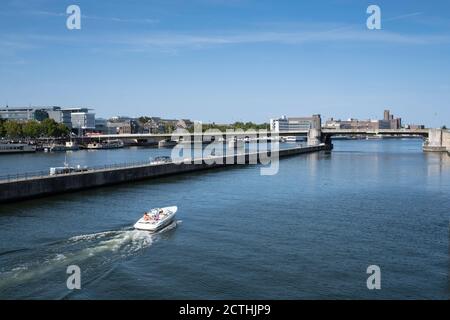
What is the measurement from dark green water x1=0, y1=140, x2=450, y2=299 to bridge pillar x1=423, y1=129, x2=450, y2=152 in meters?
94.2

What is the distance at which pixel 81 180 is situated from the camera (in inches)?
2183

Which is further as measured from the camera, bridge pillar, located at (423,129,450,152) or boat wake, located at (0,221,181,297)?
bridge pillar, located at (423,129,450,152)

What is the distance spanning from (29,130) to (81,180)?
12771 cm

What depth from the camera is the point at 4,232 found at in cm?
3284

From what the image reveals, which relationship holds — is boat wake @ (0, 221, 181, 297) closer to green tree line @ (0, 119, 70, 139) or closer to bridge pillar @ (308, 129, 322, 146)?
bridge pillar @ (308, 129, 322, 146)

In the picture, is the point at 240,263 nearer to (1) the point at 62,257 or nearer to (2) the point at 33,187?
(1) the point at 62,257

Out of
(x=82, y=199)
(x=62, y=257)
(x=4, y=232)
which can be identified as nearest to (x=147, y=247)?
(x=62, y=257)

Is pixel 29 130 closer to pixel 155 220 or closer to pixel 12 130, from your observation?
pixel 12 130

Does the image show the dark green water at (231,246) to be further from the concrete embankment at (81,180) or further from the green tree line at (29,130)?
the green tree line at (29,130)

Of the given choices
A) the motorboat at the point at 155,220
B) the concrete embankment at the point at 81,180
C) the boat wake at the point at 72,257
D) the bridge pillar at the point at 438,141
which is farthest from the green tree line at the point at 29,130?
the boat wake at the point at 72,257

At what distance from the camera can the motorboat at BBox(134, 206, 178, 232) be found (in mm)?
33375

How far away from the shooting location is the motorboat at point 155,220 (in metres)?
33.4

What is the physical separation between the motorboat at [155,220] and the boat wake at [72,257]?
424 mm

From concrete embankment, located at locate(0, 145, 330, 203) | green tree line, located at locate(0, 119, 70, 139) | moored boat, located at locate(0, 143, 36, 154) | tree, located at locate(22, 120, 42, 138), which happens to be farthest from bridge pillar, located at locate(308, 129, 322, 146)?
concrete embankment, located at locate(0, 145, 330, 203)
